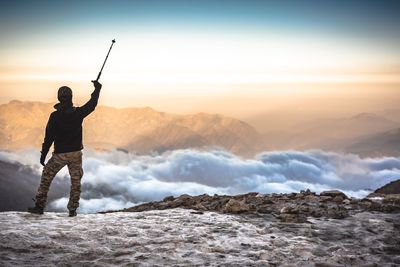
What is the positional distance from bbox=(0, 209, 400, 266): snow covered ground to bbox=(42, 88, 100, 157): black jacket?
6.27ft

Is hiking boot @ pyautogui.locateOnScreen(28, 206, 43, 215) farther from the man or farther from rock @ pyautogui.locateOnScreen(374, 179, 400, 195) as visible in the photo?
rock @ pyautogui.locateOnScreen(374, 179, 400, 195)

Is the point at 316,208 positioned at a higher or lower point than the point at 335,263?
higher

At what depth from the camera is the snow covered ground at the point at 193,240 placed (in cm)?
732

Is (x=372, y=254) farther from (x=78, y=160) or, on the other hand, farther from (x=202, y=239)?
(x=78, y=160)

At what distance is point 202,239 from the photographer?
8516 millimetres

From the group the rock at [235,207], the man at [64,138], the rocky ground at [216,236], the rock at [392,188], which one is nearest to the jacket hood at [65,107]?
the man at [64,138]

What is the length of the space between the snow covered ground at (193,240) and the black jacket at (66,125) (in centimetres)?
191

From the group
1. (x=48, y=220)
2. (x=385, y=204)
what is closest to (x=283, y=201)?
(x=385, y=204)

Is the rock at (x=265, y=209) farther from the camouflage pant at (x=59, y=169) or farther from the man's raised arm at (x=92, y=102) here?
the man's raised arm at (x=92, y=102)

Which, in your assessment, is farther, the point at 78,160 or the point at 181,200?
the point at 181,200

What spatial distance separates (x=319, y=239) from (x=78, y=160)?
653 cm

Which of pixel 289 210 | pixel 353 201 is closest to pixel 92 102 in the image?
pixel 289 210

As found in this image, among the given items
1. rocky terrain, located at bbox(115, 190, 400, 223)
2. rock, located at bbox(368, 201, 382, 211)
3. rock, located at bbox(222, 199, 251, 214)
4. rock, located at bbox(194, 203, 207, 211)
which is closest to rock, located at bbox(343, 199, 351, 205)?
rocky terrain, located at bbox(115, 190, 400, 223)

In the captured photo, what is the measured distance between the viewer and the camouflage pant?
33.5 feet
